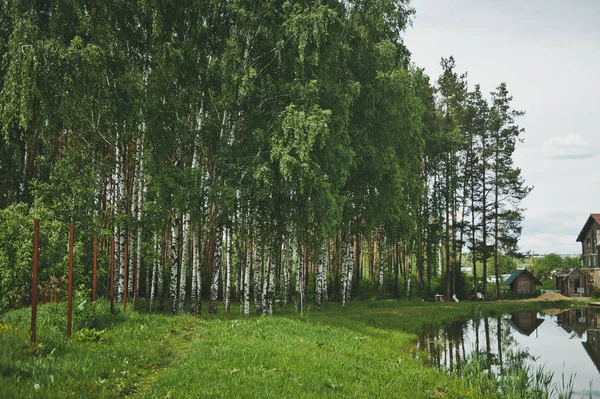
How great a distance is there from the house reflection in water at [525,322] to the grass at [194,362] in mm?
14528

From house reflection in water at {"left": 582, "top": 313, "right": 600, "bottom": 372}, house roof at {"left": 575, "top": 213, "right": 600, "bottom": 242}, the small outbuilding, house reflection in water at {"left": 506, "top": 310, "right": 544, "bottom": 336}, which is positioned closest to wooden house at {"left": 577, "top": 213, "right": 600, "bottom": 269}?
house roof at {"left": 575, "top": 213, "right": 600, "bottom": 242}

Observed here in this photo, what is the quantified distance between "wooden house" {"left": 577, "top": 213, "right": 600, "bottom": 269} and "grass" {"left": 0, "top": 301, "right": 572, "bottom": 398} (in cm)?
5619

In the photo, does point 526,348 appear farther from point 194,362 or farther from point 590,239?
point 590,239

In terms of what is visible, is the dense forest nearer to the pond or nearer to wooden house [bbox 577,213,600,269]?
the pond

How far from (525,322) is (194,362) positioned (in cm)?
2786

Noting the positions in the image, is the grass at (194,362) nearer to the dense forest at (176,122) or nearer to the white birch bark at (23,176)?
the dense forest at (176,122)

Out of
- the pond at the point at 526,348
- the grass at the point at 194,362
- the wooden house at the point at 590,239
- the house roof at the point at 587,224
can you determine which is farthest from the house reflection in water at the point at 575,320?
the house roof at the point at 587,224

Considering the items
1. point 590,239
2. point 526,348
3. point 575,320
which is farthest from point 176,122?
point 590,239

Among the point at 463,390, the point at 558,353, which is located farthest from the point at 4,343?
the point at 558,353

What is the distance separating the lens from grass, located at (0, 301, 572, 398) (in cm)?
823

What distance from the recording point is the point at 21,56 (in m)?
16.3

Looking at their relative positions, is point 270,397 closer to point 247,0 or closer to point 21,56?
point 21,56

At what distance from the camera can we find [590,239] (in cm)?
6419

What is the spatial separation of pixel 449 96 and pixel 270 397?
4563cm
